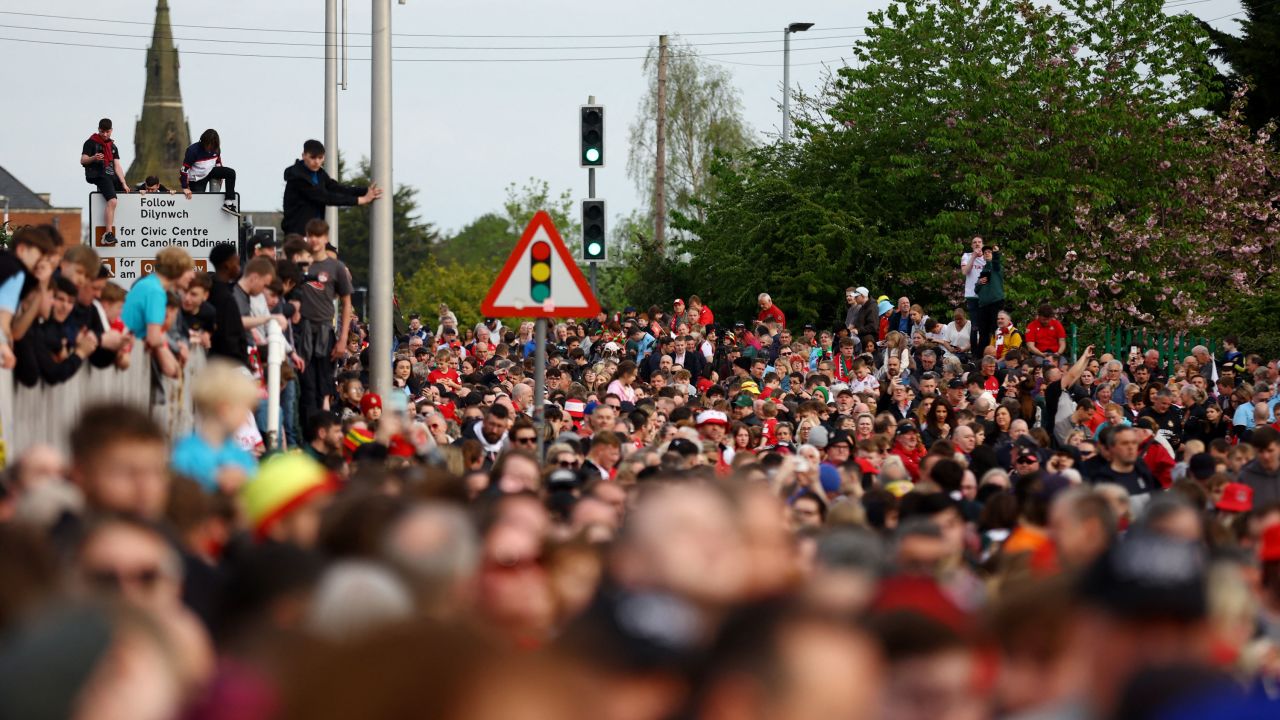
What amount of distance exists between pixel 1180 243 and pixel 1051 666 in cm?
3688

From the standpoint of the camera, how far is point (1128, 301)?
38.5m

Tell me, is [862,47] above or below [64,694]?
above

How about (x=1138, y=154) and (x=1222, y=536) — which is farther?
(x=1138, y=154)

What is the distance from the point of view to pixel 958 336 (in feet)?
93.8

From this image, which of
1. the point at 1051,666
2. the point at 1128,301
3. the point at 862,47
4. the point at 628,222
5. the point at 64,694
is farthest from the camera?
the point at 628,222

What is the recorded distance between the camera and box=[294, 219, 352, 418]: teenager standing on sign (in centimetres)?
1448

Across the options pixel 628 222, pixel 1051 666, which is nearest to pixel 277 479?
pixel 1051 666

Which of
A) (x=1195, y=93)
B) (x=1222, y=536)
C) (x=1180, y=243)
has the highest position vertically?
(x=1195, y=93)

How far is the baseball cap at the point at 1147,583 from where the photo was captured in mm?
3348

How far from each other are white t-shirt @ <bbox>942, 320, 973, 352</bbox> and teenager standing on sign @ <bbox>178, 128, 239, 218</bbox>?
12.6 metres

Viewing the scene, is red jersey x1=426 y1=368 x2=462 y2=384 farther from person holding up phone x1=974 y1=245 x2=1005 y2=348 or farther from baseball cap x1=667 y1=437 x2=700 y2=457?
person holding up phone x1=974 y1=245 x2=1005 y2=348

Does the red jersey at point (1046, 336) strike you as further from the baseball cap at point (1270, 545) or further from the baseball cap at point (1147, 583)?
the baseball cap at point (1147, 583)

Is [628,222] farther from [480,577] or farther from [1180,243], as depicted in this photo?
[480,577]

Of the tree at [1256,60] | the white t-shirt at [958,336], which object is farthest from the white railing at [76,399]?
the tree at [1256,60]
